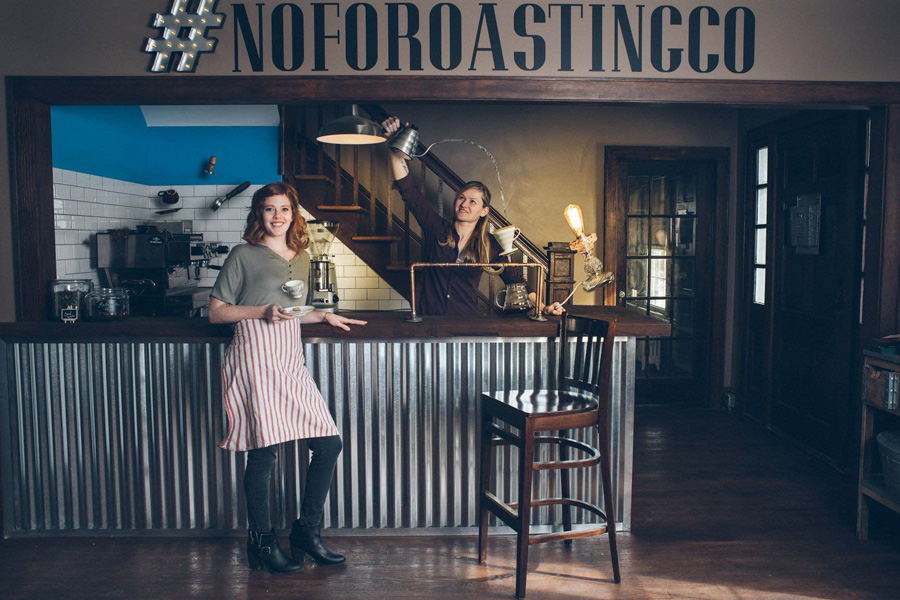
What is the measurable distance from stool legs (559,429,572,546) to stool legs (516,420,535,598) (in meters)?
0.45

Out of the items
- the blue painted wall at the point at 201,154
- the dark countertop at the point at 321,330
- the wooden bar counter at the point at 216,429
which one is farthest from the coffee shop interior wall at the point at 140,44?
the blue painted wall at the point at 201,154

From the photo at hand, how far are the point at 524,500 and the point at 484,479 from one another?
324 mm

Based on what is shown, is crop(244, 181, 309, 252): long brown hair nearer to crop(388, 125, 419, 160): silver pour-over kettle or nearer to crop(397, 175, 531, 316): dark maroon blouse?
crop(388, 125, 419, 160): silver pour-over kettle

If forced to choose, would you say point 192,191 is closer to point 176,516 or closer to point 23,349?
point 23,349

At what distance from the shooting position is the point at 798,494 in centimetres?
373

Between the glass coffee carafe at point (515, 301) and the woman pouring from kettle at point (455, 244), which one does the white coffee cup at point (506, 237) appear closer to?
the glass coffee carafe at point (515, 301)

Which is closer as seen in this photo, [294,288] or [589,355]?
[294,288]

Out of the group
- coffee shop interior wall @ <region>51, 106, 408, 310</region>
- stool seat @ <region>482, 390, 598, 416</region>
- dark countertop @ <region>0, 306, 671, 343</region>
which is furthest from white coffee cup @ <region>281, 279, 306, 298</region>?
coffee shop interior wall @ <region>51, 106, 408, 310</region>

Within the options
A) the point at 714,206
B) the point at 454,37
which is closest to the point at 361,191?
the point at 454,37

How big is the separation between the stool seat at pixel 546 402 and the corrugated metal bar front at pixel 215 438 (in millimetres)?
323

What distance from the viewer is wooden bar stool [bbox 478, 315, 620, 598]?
8.53 ft

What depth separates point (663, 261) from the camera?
223 inches

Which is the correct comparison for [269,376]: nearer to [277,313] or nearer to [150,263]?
[277,313]

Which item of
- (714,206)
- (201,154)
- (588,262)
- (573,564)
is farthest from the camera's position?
(201,154)
